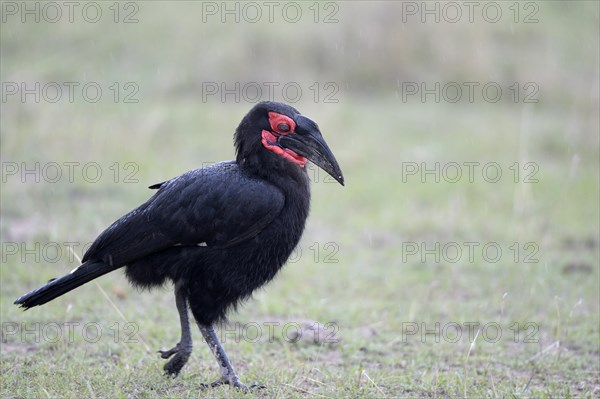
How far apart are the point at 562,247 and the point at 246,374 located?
4.36 meters

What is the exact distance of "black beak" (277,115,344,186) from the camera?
453 cm

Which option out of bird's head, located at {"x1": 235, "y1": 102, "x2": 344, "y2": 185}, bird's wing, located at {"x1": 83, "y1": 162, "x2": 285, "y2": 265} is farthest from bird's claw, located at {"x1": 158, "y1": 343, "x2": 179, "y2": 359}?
bird's head, located at {"x1": 235, "y1": 102, "x2": 344, "y2": 185}

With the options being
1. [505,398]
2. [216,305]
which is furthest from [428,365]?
[216,305]

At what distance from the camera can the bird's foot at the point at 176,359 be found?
4516 mm

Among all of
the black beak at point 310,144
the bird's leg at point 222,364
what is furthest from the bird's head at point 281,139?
the bird's leg at point 222,364

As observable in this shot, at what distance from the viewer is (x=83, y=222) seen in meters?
7.72

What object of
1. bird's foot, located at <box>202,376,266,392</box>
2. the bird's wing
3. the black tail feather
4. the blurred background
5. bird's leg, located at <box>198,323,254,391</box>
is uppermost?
the bird's wing

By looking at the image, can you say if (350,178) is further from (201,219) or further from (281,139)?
(201,219)

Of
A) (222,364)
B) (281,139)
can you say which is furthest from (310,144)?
(222,364)

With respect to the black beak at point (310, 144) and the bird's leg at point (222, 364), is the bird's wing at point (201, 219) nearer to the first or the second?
the black beak at point (310, 144)

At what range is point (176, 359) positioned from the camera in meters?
4.52

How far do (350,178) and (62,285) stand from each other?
5659mm

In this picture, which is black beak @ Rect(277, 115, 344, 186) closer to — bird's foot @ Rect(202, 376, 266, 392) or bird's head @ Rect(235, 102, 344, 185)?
bird's head @ Rect(235, 102, 344, 185)

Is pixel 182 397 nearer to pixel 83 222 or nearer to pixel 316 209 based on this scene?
pixel 83 222
